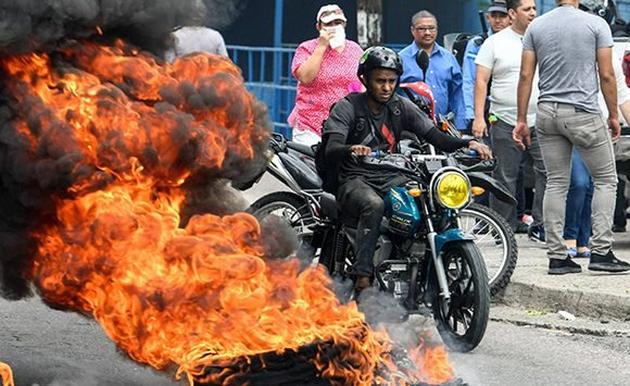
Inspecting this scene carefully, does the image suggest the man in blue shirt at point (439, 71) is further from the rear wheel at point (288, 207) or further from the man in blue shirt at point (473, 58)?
the rear wheel at point (288, 207)

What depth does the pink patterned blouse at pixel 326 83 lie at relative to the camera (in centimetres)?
1073

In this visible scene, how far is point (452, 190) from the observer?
788 cm

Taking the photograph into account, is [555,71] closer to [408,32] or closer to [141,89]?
[141,89]

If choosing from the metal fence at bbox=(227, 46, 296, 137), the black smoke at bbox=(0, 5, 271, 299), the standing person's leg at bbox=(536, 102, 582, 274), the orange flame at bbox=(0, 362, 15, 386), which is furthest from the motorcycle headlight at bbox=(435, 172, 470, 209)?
the metal fence at bbox=(227, 46, 296, 137)

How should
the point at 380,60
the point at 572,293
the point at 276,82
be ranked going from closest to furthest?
the point at 380,60, the point at 572,293, the point at 276,82

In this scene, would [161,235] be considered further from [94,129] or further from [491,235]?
[491,235]

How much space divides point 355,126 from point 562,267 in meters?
2.13

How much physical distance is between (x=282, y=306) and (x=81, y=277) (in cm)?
85

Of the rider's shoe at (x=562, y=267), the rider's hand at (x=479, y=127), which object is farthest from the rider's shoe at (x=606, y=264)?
the rider's hand at (x=479, y=127)

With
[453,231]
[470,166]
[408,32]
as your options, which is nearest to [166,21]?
[453,231]

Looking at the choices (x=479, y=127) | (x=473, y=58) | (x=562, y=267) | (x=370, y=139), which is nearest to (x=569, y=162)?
(x=562, y=267)

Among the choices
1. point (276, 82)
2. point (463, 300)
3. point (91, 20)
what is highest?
point (91, 20)

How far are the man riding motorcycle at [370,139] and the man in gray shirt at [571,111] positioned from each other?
138cm

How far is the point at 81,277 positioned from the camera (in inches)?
225
